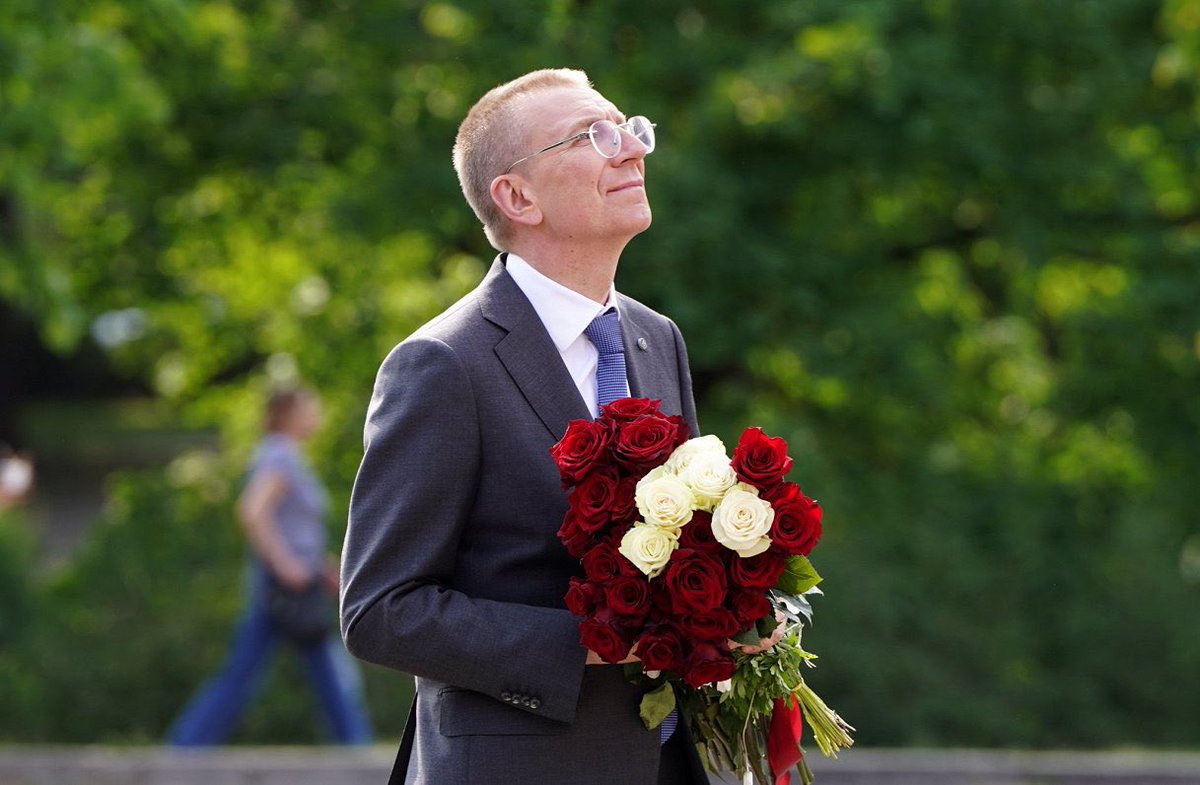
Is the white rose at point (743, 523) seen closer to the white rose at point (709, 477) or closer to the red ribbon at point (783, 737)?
the white rose at point (709, 477)

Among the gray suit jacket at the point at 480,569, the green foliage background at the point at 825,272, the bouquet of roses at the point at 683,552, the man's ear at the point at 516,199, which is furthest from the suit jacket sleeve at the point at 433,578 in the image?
the green foliage background at the point at 825,272

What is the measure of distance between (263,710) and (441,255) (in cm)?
345

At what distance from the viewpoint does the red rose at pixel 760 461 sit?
2846 mm

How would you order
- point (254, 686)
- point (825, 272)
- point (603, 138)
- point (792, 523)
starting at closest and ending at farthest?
1. point (792, 523)
2. point (603, 138)
3. point (254, 686)
4. point (825, 272)

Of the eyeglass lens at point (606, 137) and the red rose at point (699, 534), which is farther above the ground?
the eyeglass lens at point (606, 137)

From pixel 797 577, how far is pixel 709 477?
0.26m

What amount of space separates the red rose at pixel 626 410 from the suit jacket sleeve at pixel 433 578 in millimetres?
232

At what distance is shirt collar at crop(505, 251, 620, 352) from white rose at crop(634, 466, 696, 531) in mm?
400

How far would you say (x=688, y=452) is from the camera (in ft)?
9.40

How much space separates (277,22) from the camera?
1113cm

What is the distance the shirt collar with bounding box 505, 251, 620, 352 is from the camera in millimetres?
3076

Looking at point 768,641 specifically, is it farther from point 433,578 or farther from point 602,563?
point 433,578

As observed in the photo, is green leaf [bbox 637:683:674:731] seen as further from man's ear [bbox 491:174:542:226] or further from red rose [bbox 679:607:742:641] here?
man's ear [bbox 491:174:542:226]

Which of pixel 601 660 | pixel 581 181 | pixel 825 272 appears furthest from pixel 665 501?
pixel 825 272
